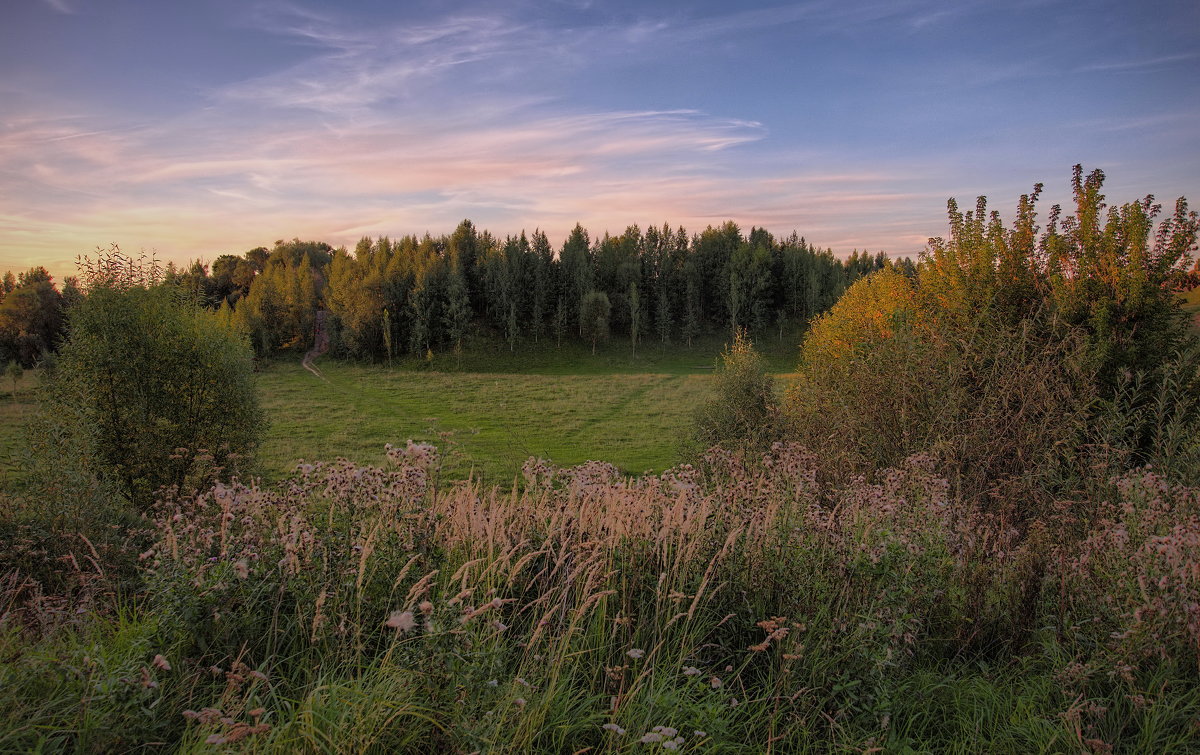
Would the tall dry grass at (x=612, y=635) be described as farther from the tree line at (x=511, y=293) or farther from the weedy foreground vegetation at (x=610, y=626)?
the tree line at (x=511, y=293)

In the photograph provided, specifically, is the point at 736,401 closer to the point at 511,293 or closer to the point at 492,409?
the point at 492,409

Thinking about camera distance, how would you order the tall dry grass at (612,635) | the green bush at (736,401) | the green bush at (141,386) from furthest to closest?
the green bush at (736,401)
the green bush at (141,386)
the tall dry grass at (612,635)

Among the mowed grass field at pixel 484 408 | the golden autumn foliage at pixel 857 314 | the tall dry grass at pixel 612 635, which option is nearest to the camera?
the tall dry grass at pixel 612 635

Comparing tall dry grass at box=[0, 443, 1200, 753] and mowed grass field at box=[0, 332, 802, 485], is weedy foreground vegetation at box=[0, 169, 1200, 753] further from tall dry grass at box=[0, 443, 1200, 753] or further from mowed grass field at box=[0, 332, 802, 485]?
mowed grass field at box=[0, 332, 802, 485]

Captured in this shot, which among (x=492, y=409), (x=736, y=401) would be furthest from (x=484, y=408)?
(x=736, y=401)

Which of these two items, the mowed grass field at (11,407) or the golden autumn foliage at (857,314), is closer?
the golden autumn foliage at (857,314)

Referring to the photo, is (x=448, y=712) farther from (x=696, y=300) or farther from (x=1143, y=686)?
(x=696, y=300)

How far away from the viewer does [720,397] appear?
26.5m

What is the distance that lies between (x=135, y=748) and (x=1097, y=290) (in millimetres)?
15688

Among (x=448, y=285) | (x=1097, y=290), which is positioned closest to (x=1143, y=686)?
(x=1097, y=290)

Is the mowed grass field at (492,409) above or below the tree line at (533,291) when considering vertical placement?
below

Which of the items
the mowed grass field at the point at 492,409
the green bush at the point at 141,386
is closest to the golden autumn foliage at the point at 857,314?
the mowed grass field at the point at 492,409

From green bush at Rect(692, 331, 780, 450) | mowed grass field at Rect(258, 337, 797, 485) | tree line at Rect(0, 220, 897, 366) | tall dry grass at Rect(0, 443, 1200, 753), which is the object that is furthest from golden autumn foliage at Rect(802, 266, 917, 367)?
tree line at Rect(0, 220, 897, 366)

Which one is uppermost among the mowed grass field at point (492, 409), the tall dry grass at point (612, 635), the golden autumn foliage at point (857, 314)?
the golden autumn foliage at point (857, 314)
